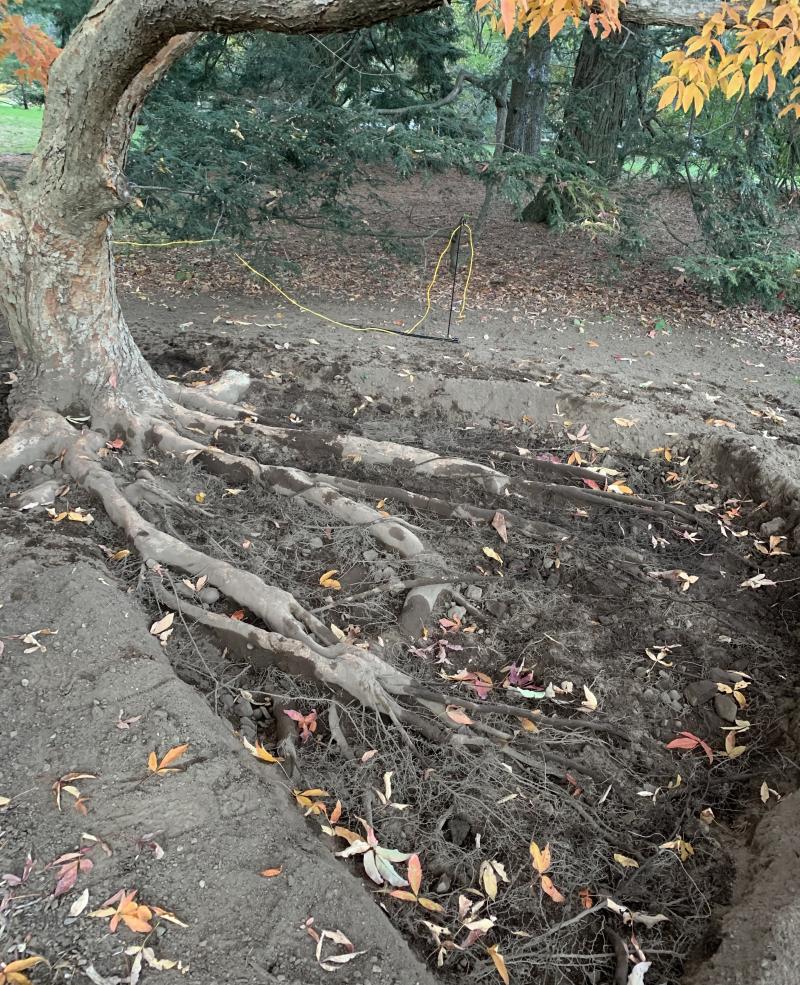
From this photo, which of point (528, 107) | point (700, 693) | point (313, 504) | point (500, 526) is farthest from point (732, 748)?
point (528, 107)

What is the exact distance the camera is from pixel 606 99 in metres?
8.70

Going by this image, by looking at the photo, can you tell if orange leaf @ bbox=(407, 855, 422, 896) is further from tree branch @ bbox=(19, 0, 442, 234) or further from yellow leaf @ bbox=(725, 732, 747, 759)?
tree branch @ bbox=(19, 0, 442, 234)

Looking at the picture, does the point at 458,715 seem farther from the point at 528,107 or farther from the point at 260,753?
the point at 528,107

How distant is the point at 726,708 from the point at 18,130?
2009 cm

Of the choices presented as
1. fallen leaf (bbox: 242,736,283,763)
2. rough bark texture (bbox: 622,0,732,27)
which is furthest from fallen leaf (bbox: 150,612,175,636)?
rough bark texture (bbox: 622,0,732,27)

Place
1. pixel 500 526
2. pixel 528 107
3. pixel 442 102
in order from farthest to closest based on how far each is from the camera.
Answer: pixel 528 107
pixel 442 102
pixel 500 526

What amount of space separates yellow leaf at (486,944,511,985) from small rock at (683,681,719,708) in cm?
157

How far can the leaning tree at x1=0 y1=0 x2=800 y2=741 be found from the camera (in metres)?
3.00

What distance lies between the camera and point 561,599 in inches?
149

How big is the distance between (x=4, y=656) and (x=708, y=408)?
5.01 metres

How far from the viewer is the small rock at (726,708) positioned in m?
3.21

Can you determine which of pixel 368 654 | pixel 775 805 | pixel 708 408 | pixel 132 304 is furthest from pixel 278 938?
pixel 132 304

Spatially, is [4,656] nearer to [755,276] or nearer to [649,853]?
[649,853]

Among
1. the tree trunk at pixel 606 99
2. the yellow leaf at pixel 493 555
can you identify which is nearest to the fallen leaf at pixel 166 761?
the yellow leaf at pixel 493 555
